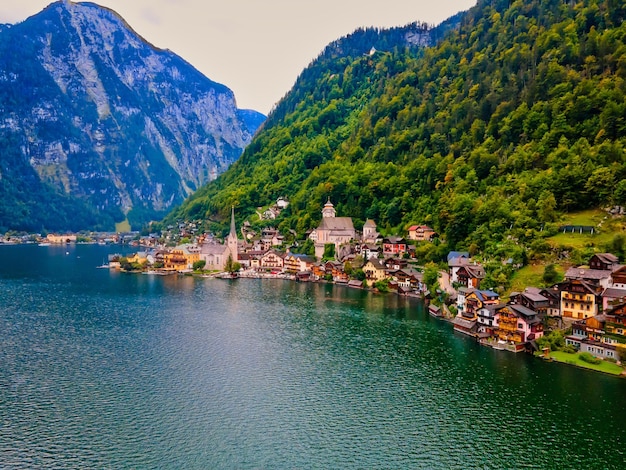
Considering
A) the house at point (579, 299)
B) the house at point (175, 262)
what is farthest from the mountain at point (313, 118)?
the house at point (579, 299)

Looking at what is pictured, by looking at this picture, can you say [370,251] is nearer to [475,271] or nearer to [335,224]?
[335,224]

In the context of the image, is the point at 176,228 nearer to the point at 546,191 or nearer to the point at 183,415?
the point at 546,191

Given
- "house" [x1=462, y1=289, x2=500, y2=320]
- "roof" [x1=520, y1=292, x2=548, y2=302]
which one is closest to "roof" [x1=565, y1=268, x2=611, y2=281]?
"roof" [x1=520, y1=292, x2=548, y2=302]

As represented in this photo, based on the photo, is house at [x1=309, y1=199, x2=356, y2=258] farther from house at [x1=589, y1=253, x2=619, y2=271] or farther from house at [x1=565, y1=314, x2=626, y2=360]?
house at [x1=565, y1=314, x2=626, y2=360]

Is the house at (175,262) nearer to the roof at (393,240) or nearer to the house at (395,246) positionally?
the roof at (393,240)

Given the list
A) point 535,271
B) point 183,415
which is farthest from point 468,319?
point 183,415

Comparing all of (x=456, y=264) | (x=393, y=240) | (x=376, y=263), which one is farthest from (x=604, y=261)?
(x=393, y=240)
